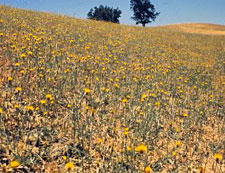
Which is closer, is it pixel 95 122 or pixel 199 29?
pixel 95 122

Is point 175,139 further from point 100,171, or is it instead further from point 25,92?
point 25,92

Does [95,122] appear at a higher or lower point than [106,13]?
lower

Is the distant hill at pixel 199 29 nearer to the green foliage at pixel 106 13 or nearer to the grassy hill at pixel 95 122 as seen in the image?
the green foliage at pixel 106 13

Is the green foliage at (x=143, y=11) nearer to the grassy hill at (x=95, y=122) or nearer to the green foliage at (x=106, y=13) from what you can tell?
the green foliage at (x=106, y=13)

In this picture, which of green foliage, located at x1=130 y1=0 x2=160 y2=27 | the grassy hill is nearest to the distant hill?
green foliage, located at x1=130 y1=0 x2=160 y2=27

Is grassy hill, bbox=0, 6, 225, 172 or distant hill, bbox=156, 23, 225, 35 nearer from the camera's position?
grassy hill, bbox=0, 6, 225, 172

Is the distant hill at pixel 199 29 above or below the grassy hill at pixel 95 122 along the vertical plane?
above

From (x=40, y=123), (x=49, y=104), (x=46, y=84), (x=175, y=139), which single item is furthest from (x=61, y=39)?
(x=175, y=139)

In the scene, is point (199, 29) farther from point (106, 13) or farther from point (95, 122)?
point (95, 122)

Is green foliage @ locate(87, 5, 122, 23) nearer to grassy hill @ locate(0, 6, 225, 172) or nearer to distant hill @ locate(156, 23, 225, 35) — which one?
distant hill @ locate(156, 23, 225, 35)

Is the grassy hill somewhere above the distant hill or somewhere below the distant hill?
below

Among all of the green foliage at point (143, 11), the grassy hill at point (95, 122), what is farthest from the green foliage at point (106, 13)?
the grassy hill at point (95, 122)

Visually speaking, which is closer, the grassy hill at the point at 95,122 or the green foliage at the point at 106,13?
the grassy hill at the point at 95,122

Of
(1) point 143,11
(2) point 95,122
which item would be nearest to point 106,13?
(1) point 143,11
